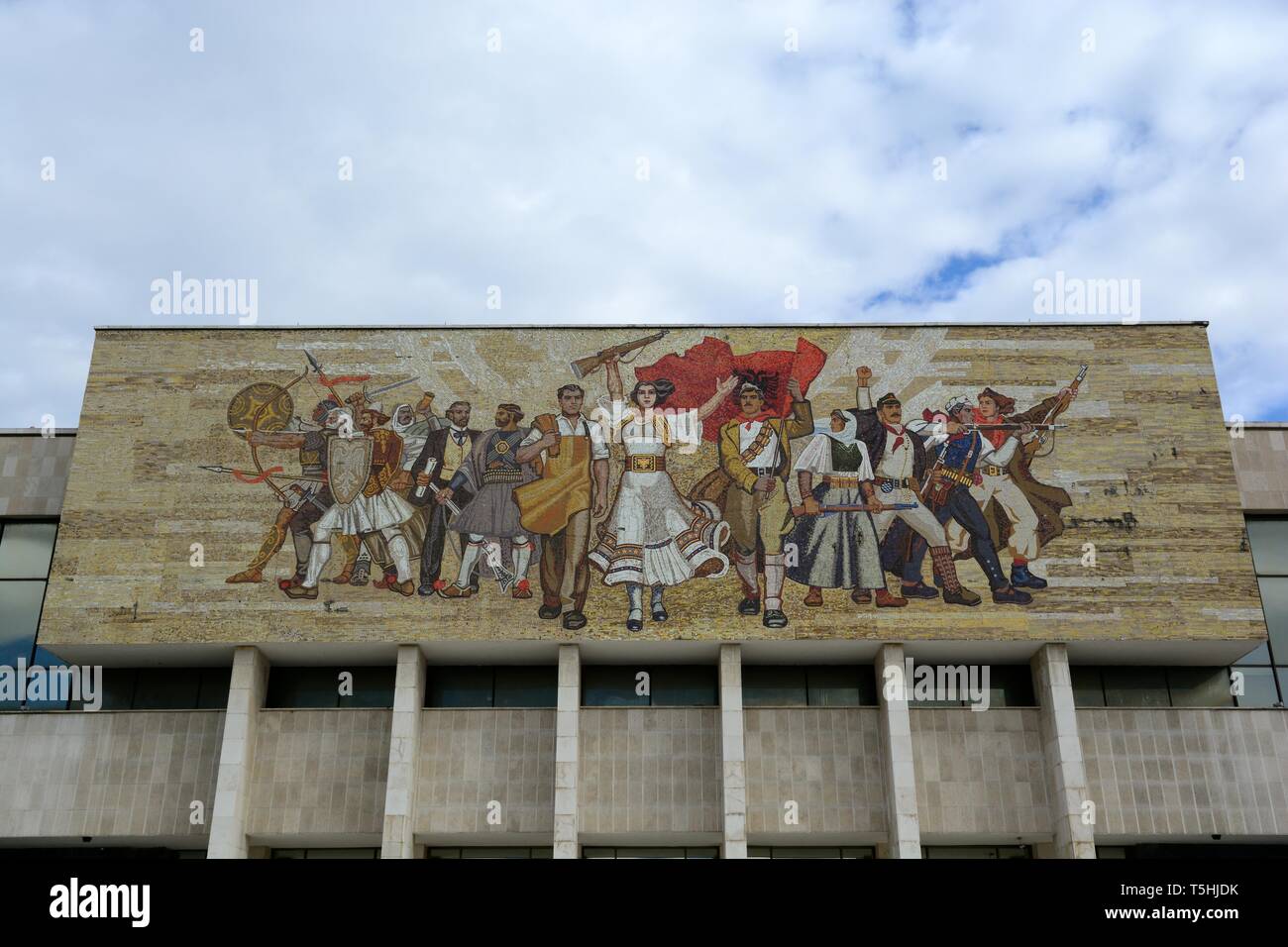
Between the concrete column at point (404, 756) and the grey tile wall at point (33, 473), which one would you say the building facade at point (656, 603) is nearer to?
the concrete column at point (404, 756)

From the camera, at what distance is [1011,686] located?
27594 millimetres

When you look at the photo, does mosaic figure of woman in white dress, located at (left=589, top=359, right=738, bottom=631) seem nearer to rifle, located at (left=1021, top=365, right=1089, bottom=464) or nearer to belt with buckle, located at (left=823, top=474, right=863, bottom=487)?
belt with buckle, located at (left=823, top=474, right=863, bottom=487)

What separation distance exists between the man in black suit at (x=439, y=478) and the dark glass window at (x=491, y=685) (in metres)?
2.51

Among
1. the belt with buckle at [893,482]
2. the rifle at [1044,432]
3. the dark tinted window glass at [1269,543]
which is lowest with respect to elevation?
the dark tinted window glass at [1269,543]

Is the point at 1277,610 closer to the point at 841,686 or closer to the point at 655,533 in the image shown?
the point at 841,686

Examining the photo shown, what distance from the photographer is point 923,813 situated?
25859mm

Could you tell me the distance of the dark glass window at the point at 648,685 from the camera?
2759 cm

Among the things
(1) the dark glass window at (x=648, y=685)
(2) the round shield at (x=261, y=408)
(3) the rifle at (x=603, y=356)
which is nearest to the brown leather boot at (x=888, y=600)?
(1) the dark glass window at (x=648, y=685)

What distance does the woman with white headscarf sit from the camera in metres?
26.7

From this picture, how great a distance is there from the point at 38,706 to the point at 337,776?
7.98 m

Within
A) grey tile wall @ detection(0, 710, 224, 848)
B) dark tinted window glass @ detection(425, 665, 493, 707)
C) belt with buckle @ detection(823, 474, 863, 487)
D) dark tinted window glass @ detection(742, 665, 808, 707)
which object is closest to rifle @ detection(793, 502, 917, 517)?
belt with buckle @ detection(823, 474, 863, 487)

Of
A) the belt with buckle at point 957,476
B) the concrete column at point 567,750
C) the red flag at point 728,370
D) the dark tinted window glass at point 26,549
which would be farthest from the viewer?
the dark tinted window glass at point 26,549
